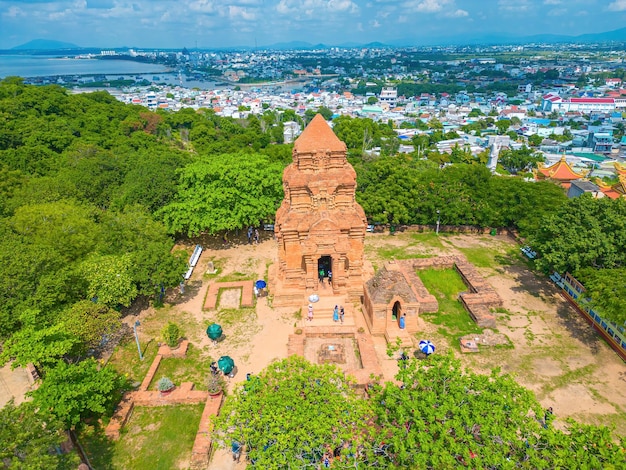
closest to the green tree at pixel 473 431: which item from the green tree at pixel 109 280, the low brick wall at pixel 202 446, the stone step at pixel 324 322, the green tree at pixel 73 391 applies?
the low brick wall at pixel 202 446

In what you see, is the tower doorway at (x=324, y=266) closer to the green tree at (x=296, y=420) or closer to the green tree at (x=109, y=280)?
the green tree at (x=109, y=280)

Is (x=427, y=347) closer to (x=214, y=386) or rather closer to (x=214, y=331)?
(x=214, y=386)

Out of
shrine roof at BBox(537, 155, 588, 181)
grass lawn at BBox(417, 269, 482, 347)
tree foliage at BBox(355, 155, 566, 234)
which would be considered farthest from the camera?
shrine roof at BBox(537, 155, 588, 181)

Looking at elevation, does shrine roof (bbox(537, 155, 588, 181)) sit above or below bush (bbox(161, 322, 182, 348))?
below

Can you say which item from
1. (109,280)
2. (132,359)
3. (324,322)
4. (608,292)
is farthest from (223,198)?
(608,292)

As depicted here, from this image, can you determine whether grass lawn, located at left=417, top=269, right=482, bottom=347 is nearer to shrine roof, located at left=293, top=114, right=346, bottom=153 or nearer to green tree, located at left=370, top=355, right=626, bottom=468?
green tree, located at left=370, top=355, right=626, bottom=468

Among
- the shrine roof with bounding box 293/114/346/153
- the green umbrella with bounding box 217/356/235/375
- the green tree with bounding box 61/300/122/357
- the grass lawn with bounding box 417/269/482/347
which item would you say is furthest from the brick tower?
the green tree with bounding box 61/300/122/357

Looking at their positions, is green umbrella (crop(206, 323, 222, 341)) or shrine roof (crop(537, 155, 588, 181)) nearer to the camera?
green umbrella (crop(206, 323, 222, 341))
